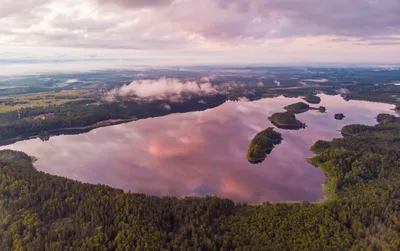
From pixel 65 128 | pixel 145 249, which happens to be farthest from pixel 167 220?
pixel 65 128

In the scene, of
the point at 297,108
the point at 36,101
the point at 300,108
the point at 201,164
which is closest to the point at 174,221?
the point at 201,164

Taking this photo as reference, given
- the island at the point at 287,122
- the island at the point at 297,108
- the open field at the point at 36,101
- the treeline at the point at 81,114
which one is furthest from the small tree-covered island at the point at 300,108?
the open field at the point at 36,101

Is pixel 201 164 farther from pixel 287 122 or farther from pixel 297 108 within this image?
pixel 297 108

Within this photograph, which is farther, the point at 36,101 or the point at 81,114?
the point at 36,101

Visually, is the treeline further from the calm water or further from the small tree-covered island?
the small tree-covered island

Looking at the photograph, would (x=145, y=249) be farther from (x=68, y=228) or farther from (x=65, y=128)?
(x=65, y=128)
